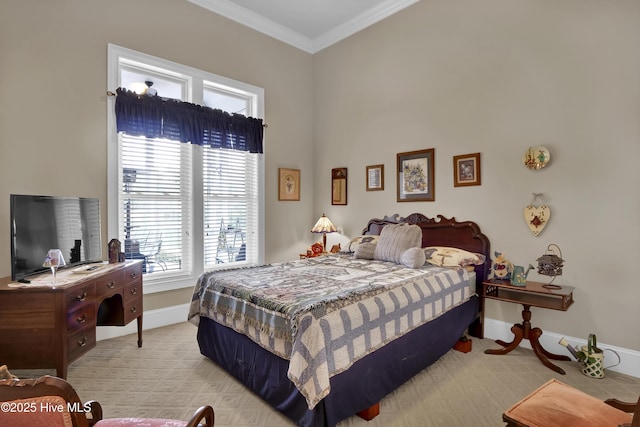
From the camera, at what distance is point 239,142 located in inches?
166

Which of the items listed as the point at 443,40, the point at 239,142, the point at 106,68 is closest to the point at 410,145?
the point at 443,40

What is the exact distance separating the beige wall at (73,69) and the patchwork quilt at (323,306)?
5.33ft

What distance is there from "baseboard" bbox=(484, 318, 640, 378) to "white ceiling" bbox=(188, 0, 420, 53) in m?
3.84

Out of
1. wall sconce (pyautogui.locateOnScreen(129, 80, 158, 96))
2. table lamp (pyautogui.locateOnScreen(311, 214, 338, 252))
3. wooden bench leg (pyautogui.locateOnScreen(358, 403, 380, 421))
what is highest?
wall sconce (pyautogui.locateOnScreen(129, 80, 158, 96))

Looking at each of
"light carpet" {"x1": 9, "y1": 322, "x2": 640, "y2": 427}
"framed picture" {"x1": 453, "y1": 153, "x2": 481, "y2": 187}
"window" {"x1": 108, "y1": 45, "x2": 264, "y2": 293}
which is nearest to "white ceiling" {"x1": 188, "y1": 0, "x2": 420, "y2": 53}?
"window" {"x1": 108, "y1": 45, "x2": 264, "y2": 293}

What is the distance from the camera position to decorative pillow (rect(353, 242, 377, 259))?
3.58 m

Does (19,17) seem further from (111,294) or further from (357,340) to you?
(357,340)

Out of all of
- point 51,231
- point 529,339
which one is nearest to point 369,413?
point 529,339

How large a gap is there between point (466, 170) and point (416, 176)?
1.95ft

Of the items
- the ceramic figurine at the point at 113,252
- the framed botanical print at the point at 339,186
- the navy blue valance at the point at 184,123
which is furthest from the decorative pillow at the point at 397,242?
the ceramic figurine at the point at 113,252

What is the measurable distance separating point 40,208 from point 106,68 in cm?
164

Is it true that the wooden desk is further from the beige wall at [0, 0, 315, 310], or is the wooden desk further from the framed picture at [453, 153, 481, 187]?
the framed picture at [453, 153, 481, 187]

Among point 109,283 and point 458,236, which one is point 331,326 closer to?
point 109,283

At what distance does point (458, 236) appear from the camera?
352 cm
